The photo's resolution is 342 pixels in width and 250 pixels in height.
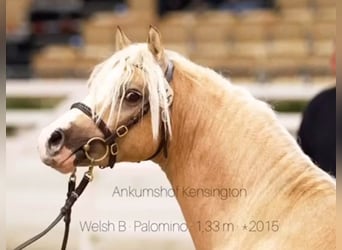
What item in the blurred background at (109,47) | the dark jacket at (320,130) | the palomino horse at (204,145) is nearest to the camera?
the palomino horse at (204,145)

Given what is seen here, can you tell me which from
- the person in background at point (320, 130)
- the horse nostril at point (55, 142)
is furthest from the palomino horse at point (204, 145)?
the person in background at point (320, 130)

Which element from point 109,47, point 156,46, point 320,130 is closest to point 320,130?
point 320,130

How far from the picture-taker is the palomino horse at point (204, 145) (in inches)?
71.9

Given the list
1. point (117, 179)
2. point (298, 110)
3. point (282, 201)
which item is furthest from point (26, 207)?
point (282, 201)

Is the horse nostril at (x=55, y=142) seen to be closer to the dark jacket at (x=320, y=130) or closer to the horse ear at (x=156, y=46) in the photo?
the horse ear at (x=156, y=46)

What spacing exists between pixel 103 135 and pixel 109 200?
0.67m

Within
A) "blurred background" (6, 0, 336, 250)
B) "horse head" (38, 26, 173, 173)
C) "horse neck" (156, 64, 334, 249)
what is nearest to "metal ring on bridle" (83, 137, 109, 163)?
"horse head" (38, 26, 173, 173)

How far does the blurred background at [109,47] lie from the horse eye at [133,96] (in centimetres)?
77

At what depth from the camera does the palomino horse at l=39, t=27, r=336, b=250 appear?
1826 mm

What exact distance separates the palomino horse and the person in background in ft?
2.02

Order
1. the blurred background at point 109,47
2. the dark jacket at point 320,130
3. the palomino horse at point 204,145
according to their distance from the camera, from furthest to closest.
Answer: the blurred background at point 109,47 → the dark jacket at point 320,130 → the palomino horse at point 204,145

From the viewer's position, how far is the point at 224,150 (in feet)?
6.18

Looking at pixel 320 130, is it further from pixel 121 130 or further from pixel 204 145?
pixel 121 130

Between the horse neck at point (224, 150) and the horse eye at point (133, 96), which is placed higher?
the horse eye at point (133, 96)
